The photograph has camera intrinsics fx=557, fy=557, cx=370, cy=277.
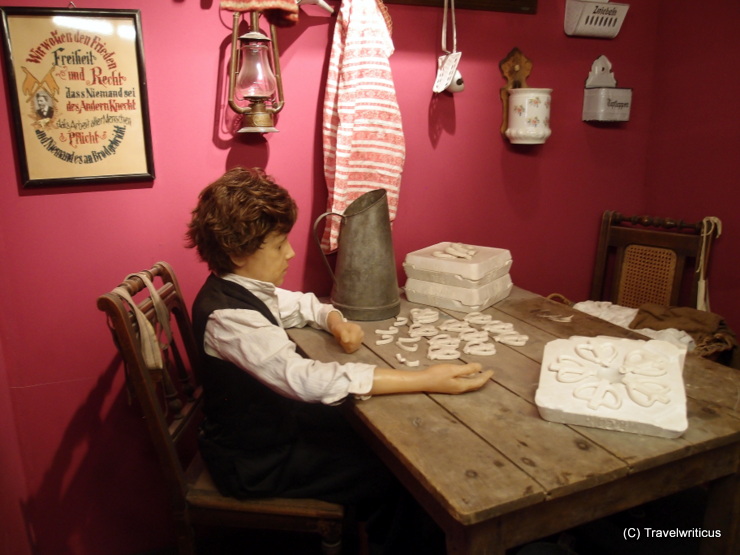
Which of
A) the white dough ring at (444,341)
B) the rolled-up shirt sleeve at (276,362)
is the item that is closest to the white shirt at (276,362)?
the rolled-up shirt sleeve at (276,362)

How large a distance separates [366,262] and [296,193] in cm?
40

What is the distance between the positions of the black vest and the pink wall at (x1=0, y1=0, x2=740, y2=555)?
0.52m

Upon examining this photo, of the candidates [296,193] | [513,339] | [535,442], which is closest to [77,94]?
[296,193]

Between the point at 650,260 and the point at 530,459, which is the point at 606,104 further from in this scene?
the point at 530,459

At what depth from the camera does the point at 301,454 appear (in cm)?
121

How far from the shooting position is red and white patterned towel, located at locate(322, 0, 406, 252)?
157cm

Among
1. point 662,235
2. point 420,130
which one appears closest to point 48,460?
point 420,130

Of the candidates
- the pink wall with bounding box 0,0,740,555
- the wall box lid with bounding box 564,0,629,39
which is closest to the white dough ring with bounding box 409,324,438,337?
the pink wall with bounding box 0,0,740,555

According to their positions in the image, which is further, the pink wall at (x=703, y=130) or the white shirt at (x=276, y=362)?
the pink wall at (x=703, y=130)

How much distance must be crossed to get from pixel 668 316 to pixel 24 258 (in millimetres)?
1912

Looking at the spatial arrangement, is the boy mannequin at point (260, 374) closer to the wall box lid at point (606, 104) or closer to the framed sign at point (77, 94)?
the framed sign at point (77, 94)

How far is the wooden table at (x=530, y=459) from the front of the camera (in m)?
0.79

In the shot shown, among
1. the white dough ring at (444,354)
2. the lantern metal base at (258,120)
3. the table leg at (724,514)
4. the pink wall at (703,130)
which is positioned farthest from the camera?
the pink wall at (703,130)

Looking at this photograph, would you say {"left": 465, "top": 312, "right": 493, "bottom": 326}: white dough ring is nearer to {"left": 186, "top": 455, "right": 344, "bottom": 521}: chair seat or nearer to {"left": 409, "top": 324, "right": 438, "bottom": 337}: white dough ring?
{"left": 409, "top": 324, "right": 438, "bottom": 337}: white dough ring
